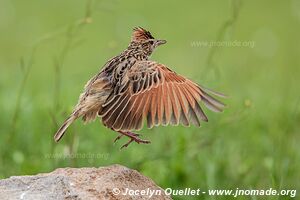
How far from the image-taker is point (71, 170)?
527 cm

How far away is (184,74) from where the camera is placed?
1221 centimetres

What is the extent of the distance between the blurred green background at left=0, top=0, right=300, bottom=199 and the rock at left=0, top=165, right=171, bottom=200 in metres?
1.19

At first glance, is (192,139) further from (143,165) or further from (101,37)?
(101,37)

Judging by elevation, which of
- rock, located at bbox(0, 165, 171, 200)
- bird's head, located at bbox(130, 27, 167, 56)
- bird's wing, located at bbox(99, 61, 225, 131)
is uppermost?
bird's head, located at bbox(130, 27, 167, 56)

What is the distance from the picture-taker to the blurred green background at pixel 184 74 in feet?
24.5

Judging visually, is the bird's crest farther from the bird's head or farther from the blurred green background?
the blurred green background

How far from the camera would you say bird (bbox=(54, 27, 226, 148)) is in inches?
211

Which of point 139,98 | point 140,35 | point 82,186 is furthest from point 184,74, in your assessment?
point 82,186

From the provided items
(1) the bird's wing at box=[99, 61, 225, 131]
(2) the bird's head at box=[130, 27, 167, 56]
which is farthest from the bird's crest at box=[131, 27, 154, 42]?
(1) the bird's wing at box=[99, 61, 225, 131]

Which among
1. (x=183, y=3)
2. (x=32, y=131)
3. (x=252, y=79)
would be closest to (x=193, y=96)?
(x=32, y=131)

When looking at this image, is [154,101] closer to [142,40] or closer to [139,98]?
[139,98]

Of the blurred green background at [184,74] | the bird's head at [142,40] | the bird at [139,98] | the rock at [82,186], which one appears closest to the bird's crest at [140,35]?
the bird's head at [142,40]

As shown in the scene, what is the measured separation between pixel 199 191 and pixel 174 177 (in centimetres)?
33

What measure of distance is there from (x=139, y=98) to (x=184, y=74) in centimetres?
670
